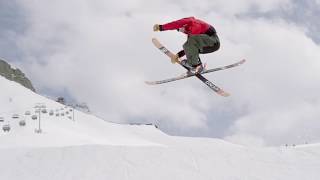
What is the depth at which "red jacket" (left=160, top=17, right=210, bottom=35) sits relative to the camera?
15586 mm

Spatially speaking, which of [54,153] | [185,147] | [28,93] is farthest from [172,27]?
[28,93]

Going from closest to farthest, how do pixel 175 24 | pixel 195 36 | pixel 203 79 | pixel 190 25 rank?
pixel 175 24 < pixel 190 25 < pixel 195 36 < pixel 203 79

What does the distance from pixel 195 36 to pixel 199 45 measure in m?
0.34

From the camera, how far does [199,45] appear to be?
1688cm

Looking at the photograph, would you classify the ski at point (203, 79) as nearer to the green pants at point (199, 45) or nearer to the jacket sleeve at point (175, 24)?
the green pants at point (199, 45)

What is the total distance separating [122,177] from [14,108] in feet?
206

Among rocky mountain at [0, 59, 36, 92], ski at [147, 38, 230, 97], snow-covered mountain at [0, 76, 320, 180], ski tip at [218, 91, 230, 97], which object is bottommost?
snow-covered mountain at [0, 76, 320, 180]

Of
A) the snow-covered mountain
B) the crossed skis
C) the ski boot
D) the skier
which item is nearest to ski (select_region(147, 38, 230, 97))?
the crossed skis

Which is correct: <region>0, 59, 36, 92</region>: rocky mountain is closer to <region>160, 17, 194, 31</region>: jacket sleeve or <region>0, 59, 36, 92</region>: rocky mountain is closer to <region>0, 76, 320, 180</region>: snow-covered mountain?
<region>0, 76, 320, 180</region>: snow-covered mountain

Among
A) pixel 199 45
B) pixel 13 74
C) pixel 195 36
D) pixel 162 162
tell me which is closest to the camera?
pixel 162 162

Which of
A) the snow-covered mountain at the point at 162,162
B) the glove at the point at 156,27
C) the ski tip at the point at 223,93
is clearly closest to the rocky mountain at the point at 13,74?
the ski tip at the point at 223,93

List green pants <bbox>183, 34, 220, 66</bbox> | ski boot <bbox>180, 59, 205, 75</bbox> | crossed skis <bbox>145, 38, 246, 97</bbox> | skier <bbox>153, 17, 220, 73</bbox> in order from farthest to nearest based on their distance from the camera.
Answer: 1. crossed skis <bbox>145, 38, 246, 97</bbox>
2. ski boot <bbox>180, 59, 205, 75</bbox>
3. green pants <bbox>183, 34, 220, 66</bbox>
4. skier <bbox>153, 17, 220, 73</bbox>

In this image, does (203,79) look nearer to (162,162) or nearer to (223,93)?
(223,93)

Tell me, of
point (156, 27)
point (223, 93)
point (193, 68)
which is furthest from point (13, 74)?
point (156, 27)
